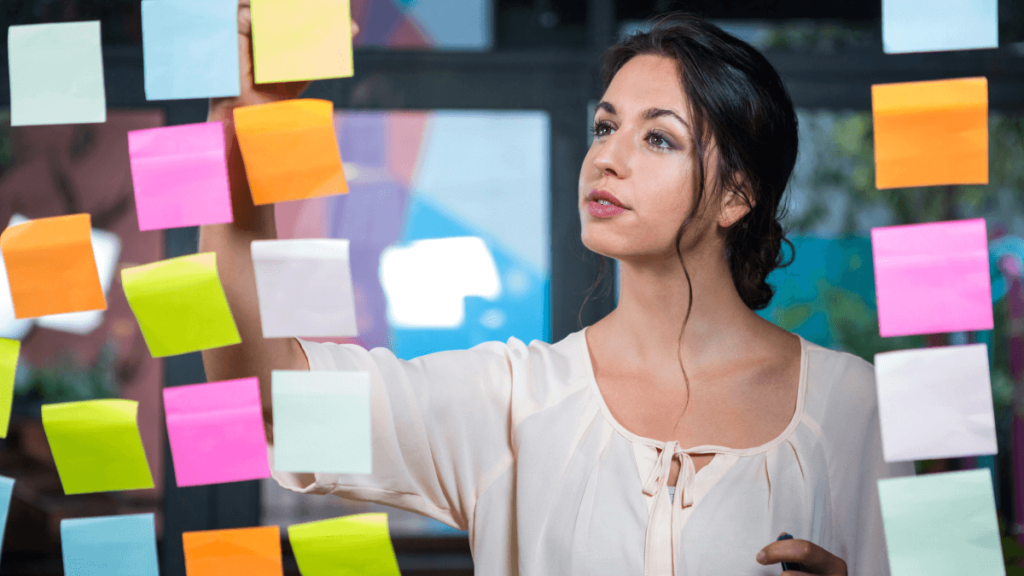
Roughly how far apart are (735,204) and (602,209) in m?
0.21

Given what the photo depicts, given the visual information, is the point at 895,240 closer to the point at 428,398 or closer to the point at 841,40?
the point at 428,398

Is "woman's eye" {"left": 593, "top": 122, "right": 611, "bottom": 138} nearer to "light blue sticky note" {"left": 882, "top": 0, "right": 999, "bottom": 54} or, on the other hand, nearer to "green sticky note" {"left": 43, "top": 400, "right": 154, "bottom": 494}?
"light blue sticky note" {"left": 882, "top": 0, "right": 999, "bottom": 54}

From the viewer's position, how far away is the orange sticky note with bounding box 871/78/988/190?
727mm

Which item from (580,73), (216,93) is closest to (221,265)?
(216,93)

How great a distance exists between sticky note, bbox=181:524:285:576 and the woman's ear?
2.34 ft

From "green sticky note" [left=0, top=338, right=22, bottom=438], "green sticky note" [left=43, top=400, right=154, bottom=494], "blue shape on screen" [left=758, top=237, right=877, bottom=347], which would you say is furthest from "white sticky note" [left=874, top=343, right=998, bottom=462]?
"blue shape on screen" [left=758, top=237, right=877, bottom=347]

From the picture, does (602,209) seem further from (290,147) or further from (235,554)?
(235,554)

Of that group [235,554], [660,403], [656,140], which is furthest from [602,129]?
[235,554]

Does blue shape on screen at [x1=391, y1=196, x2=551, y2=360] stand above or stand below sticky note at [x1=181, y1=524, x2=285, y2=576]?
above

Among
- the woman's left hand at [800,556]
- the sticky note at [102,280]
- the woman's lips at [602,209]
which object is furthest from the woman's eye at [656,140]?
the sticky note at [102,280]

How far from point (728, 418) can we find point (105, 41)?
5.80 ft

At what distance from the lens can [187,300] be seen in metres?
0.77

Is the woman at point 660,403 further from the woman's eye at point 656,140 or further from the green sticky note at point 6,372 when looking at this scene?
the green sticky note at point 6,372

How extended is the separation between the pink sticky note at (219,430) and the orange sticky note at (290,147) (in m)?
0.21
